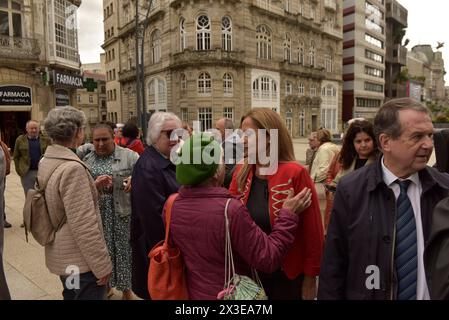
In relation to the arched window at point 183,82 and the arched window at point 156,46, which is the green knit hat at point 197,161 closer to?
the arched window at point 183,82

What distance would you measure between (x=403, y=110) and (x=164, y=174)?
5.79ft

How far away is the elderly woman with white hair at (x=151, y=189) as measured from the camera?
105 inches

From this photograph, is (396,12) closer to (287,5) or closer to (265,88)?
(287,5)

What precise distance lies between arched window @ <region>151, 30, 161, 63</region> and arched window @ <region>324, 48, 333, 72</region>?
2202 centimetres

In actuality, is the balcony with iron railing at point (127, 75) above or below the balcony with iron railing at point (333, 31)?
below

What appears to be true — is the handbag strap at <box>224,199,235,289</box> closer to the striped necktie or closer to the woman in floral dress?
the striped necktie

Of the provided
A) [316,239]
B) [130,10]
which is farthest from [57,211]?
[130,10]

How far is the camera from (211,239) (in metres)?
1.72

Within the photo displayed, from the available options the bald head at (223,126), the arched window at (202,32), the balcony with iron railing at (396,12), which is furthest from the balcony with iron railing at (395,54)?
the bald head at (223,126)

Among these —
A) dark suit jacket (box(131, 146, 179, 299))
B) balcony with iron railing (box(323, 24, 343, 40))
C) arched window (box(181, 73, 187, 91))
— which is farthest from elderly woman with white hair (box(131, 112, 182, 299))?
balcony with iron railing (box(323, 24, 343, 40))

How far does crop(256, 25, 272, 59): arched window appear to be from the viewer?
3481cm

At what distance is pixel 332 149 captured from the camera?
16.8 ft

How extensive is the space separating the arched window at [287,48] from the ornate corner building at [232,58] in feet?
0.21

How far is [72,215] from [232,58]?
31011 mm
